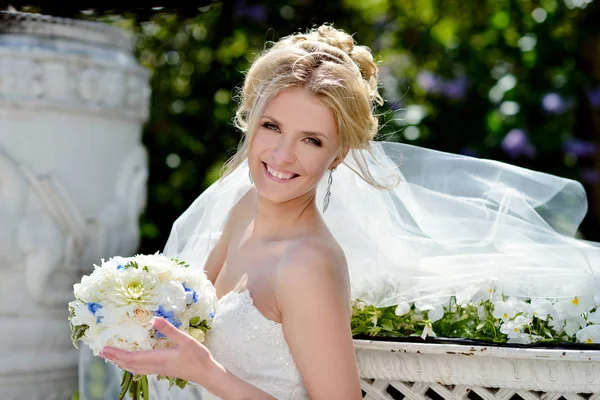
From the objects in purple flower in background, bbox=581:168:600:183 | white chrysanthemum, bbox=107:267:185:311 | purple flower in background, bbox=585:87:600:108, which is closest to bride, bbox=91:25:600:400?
white chrysanthemum, bbox=107:267:185:311

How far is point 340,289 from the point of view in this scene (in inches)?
81.1

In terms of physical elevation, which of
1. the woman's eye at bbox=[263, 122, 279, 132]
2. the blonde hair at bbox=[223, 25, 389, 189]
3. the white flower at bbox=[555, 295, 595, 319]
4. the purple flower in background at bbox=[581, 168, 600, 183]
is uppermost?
the blonde hair at bbox=[223, 25, 389, 189]

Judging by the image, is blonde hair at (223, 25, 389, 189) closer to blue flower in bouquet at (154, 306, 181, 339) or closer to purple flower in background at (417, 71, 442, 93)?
blue flower in bouquet at (154, 306, 181, 339)

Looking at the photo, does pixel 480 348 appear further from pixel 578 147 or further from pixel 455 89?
pixel 578 147

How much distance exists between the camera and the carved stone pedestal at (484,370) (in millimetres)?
2082

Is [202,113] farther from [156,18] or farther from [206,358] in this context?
[206,358]

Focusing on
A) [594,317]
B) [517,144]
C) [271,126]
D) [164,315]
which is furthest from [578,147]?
[164,315]

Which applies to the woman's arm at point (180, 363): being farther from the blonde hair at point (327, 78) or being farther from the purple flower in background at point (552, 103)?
the purple flower in background at point (552, 103)

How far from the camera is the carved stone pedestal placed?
6.83ft

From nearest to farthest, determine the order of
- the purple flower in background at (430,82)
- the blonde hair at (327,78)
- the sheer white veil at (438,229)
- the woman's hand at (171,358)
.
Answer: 1. the woman's hand at (171,358)
2. the blonde hair at (327,78)
3. the sheer white veil at (438,229)
4. the purple flower in background at (430,82)

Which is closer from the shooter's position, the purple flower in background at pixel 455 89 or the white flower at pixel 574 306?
the white flower at pixel 574 306

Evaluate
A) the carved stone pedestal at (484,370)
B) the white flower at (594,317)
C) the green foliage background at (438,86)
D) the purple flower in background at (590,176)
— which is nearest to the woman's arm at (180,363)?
the carved stone pedestal at (484,370)

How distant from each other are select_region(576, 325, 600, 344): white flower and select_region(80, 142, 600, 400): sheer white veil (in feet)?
0.52

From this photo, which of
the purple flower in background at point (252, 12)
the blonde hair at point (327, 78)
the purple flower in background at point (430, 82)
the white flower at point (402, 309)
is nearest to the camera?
the blonde hair at point (327, 78)
